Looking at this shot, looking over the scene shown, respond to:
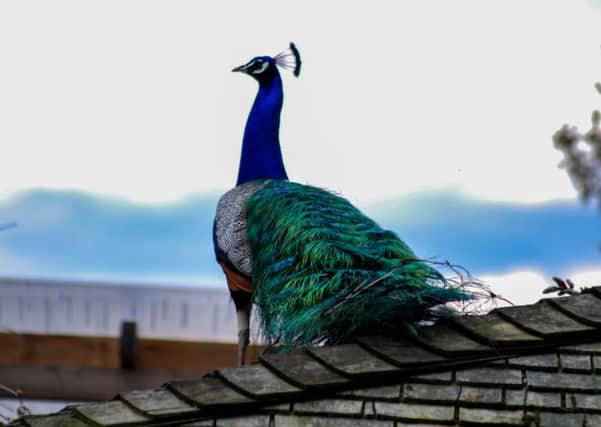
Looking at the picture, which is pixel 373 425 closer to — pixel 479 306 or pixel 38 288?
pixel 479 306

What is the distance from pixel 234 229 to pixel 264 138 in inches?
42.9

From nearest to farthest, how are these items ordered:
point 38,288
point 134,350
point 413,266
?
point 413,266
point 134,350
point 38,288

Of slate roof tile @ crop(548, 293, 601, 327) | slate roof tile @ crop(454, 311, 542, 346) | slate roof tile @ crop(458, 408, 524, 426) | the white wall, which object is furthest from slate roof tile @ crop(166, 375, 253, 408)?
the white wall

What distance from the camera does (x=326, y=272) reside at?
493 cm

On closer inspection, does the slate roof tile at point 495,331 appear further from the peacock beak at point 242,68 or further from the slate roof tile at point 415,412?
the peacock beak at point 242,68

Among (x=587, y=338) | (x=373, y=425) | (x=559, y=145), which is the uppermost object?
(x=559, y=145)

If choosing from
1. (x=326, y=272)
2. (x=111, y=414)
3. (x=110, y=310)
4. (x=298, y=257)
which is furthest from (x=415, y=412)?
(x=110, y=310)

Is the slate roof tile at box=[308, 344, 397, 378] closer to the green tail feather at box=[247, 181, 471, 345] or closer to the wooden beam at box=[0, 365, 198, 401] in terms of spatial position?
the green tail feather at box=[247, 181, 471, 345]

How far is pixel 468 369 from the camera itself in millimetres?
3486

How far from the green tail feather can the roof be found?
0.25 m

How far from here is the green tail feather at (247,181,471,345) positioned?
3.88m

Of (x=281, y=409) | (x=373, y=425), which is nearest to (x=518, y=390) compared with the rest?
(x=373, y=425)

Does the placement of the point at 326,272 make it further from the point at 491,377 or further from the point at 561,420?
the point at 561,420

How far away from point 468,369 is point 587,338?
353 millimetres
